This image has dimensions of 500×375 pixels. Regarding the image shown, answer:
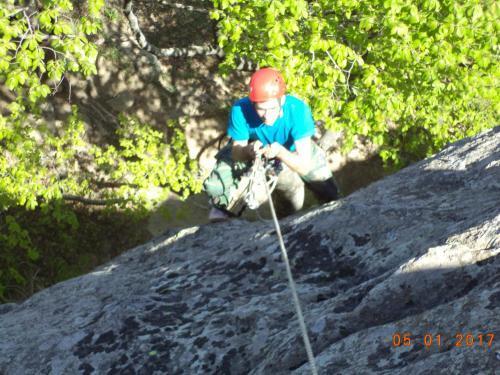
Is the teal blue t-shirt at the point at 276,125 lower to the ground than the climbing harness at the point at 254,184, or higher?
higher

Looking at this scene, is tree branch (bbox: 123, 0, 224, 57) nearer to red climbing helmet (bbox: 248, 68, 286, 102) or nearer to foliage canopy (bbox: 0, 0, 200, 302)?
foliage canopy (bbox: 0, 0, 200, 302)

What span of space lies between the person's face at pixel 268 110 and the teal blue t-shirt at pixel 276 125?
0.26 metres

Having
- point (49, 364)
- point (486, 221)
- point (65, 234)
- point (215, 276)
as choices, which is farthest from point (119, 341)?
point (65, 234)

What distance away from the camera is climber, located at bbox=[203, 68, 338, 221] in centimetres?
629

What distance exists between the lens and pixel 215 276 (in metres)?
5.46

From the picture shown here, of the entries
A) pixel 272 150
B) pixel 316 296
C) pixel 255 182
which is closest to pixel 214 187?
pixel 255 182

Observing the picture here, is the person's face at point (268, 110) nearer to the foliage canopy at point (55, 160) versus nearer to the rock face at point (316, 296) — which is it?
the rock face at point (316, 296)

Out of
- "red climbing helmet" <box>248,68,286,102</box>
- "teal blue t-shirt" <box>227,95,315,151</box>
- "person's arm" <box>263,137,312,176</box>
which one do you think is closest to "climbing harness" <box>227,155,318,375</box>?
"person's arm" <box>263,137,312,176</box>

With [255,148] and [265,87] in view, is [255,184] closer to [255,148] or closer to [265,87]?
[255,148]

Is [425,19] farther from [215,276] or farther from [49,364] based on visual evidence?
[49,364]

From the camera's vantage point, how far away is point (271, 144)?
633 centimetres

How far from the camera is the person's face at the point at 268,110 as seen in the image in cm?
624

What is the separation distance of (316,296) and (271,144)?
6.42 ft
